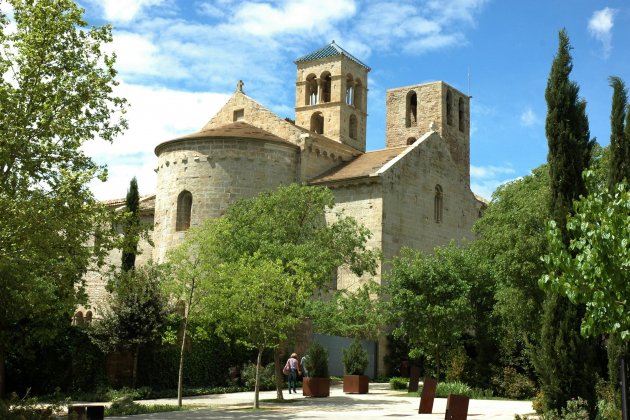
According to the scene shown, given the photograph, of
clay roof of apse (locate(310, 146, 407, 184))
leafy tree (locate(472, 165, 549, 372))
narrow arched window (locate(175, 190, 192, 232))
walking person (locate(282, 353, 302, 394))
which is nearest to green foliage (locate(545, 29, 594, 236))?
leafy tree (locate(472, 165, 549, 372))

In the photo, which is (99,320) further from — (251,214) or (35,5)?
(35,5)

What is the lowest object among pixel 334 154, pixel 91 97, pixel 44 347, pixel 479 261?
pixel 44 347

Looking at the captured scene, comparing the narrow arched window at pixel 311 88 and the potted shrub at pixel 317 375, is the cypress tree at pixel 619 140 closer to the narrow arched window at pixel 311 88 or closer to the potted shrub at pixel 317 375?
the potted shrub at pixel 317 375

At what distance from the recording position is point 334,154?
130ft

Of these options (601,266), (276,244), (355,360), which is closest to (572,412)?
(601,266)

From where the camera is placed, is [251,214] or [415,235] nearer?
[251,214]

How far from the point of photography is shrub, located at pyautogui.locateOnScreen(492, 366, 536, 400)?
25172mm

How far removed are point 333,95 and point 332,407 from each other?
3346cm

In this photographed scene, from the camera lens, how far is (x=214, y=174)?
35781 millimetres

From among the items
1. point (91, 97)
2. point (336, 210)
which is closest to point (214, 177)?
point (336, 210)

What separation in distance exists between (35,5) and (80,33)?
1.13 metres

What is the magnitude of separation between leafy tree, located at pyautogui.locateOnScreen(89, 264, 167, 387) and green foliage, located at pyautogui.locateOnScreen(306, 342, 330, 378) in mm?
5101

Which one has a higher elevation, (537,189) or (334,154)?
(334,154)

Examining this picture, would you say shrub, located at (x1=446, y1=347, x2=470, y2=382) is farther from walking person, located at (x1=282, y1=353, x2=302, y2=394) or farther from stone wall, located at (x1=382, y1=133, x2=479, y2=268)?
stone wall, located at (x1=382, y1=133, x2=479, y2=268)
